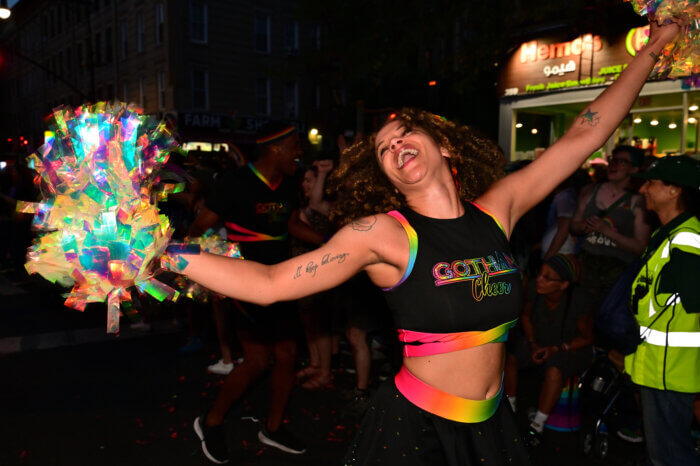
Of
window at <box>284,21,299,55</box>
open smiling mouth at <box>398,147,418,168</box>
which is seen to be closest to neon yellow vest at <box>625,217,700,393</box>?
open smiling mouth at <box>398,147,418,168</box>

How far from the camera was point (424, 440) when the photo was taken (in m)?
2.01

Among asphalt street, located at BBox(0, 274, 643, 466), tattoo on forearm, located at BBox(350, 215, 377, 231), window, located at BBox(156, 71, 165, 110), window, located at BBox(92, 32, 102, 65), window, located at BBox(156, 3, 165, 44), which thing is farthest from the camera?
window, located at BBox(92, 32, 102, 65)

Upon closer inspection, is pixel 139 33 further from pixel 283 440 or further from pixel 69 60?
pixel 283 440

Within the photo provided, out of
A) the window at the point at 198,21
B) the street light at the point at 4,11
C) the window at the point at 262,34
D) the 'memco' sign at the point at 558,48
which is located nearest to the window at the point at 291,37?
the window at the point at 262,34

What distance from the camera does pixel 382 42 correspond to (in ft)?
42.6

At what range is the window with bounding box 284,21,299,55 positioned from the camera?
94.5ft

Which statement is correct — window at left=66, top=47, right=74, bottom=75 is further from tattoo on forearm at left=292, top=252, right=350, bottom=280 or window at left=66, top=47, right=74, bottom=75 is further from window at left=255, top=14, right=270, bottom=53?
tattoo on forearm at left=292, top=252, right=350, bottom=280

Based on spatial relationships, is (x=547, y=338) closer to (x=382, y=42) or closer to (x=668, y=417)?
(x=668, y=417)

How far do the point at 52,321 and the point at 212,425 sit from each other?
4.78m

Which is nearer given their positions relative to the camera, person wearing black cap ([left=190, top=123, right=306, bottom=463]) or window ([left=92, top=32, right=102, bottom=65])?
person wearing black cap ([left=190, top=123, right=306, bottom=463])

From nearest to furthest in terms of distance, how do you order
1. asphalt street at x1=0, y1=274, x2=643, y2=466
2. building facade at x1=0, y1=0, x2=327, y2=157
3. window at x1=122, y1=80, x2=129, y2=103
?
asphalt street at x1=0, y1=274, x2=643, y2=466 → building facade at x1=0, y1=0, x2=327, y2=157 → window at x1=122, y1=80, x2=129, y2=103

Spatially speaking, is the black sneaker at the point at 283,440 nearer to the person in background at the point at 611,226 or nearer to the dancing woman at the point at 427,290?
the dancing woman at the point at 427,290

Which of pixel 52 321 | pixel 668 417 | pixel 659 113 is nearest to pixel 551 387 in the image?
pixel 668 417

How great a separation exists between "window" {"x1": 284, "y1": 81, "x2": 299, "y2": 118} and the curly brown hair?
2757cm
